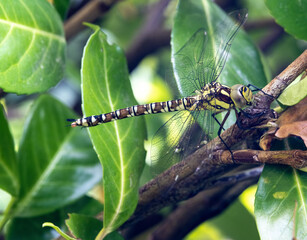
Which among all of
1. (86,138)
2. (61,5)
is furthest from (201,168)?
(61,5)

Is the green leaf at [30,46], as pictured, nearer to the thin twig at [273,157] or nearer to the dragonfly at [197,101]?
the dragonfly at [197,101]

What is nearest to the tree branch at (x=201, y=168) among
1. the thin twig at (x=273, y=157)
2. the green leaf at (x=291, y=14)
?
the thin twig at (x=273, y=157)

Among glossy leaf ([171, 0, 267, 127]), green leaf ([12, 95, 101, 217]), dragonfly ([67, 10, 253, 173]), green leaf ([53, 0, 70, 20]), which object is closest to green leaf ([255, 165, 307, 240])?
dragonfly ([67, 10, 253, 173])

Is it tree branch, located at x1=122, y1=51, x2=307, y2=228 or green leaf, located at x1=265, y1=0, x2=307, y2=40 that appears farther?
green leaf, located at x1=265, y1=0, x2=307, y2=40

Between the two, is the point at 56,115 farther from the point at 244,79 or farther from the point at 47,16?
the point at 244,79

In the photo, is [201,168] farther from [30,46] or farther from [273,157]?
[30,46]

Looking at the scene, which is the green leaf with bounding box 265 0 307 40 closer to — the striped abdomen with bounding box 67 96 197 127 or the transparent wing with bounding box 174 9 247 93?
the transparent wing with bounding box 174 9 247 93

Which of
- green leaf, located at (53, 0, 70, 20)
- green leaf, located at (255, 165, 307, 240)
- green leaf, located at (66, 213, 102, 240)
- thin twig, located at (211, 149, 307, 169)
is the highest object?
green leaf, located at (53, 0, 70, 20)
